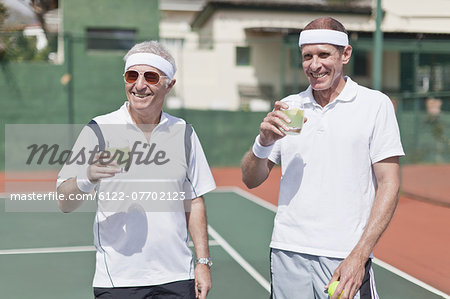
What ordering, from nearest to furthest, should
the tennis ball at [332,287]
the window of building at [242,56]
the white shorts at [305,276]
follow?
the tennis ball at [332,287], the white shorts at [305,276], the window of building at [242,56]

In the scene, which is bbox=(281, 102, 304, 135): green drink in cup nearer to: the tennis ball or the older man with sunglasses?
the older man with sunglasses

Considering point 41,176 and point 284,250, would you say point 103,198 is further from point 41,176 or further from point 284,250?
point 41,176

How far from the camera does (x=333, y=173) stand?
8.25ft

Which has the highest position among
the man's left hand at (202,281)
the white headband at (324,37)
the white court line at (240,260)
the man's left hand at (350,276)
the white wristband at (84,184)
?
the white headband at (324,37)

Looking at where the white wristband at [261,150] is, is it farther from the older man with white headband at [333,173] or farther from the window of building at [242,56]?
the window of building at [242,56]

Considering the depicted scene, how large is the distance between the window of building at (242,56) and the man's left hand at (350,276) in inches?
713

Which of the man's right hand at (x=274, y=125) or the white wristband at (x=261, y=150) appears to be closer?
the man's right hand at (x=274, y=125)

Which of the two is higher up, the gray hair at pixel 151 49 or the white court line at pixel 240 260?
the gray hair at pixel 151 49

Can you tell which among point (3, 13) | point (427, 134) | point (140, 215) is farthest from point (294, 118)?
point (427, 134)

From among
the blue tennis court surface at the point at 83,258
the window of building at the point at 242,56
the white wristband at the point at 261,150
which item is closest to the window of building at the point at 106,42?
the window of building at the point at 242,56

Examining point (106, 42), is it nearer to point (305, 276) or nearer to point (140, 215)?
point (140, 215)

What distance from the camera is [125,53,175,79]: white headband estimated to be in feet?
8.33

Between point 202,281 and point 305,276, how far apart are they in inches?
20.5

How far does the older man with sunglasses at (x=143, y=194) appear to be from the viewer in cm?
247
